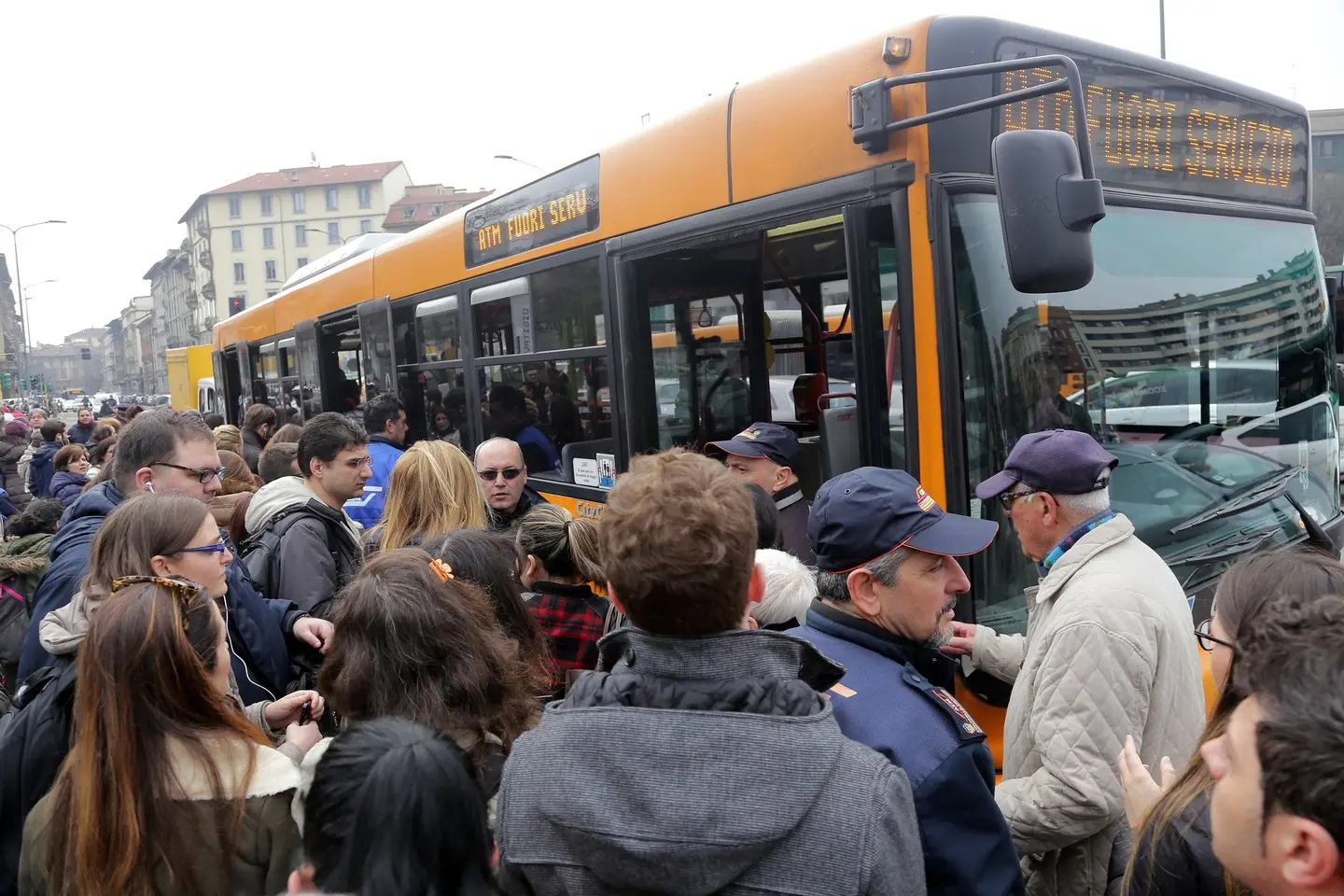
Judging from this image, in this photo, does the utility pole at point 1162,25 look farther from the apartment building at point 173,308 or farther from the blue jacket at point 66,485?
the apartment building at point 173,308

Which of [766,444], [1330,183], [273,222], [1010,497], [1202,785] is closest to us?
[1202,785]

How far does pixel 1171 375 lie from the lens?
363cm

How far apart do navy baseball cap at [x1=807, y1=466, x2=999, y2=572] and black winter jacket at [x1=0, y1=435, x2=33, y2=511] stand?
11647 millimetres

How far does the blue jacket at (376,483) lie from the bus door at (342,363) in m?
2.42

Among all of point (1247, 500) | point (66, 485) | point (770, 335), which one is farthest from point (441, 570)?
point (66, 485)

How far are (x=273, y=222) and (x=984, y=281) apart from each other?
95933mm

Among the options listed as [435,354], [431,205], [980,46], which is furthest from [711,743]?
[431,205]

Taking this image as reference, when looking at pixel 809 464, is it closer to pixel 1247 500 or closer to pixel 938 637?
pixel 1247 500

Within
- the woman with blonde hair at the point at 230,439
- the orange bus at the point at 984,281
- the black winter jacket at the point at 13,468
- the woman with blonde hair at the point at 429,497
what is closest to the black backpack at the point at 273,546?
the woman with blonde hair at the point at 429,497

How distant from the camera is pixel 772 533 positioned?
3303 millimetres

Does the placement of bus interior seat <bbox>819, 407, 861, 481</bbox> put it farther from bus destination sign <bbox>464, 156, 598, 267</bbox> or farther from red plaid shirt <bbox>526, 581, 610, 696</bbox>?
bus destination sign <bbox>464, 156, 598, 267</bbox>

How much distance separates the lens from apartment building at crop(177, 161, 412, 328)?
8812 cm

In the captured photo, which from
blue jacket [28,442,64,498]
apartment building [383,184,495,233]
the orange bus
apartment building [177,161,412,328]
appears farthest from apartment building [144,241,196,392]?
the orange bus

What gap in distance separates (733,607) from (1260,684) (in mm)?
685
